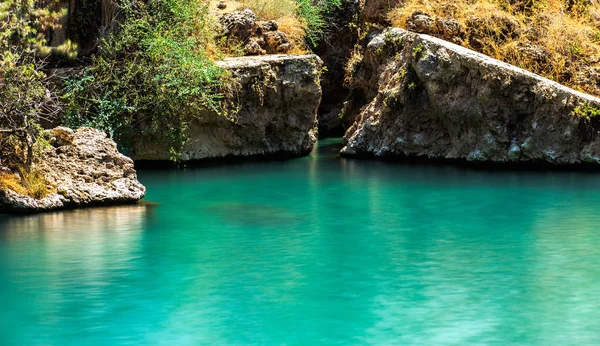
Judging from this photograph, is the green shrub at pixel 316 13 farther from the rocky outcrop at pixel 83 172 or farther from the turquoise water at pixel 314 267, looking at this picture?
the rocky outcrop at pixel 83 172

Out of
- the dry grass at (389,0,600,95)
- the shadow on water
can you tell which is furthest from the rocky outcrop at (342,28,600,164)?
the shadow on water

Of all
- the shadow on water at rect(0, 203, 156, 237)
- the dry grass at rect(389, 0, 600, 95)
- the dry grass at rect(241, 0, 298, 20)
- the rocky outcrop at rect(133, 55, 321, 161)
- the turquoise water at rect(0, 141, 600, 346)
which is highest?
the dry grass at rect(241, 0, 298, 20)

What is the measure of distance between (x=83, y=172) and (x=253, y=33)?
6.50 meters

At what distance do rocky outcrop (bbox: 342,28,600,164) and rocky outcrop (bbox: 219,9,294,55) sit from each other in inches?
73.1

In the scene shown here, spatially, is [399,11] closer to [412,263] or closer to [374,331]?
[412,263]

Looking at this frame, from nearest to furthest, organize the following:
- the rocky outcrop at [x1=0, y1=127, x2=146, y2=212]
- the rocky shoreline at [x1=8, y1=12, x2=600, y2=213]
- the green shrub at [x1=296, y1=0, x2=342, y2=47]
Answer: the rocky outcrop at [x1=0, y1=127, x2=146, y2=212] < the rocky shoreline at [x1=8, y1=12, x2=600, y2=213] < the green shrub at [x1=296, y1=0, x2=342, y2=47]

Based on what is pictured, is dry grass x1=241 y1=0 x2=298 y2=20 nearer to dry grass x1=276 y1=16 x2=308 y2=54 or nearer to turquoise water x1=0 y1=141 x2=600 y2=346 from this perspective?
dry grass x1=276 y1=16 x2=308 y2=54

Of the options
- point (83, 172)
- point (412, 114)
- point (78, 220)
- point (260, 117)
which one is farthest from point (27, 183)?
point (412, 114)

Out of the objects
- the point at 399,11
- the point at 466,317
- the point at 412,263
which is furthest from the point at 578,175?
the point at 466,317

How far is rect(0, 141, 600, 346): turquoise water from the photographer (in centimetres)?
725

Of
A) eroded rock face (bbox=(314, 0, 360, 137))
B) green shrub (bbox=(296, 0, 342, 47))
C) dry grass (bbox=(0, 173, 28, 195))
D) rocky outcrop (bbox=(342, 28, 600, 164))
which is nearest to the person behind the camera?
dry grass (bbox=(0, 173, 28, 195))

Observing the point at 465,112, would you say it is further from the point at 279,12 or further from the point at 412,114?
the point at 279,12

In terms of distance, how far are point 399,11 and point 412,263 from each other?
982cm

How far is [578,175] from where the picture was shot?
48.8 feet
